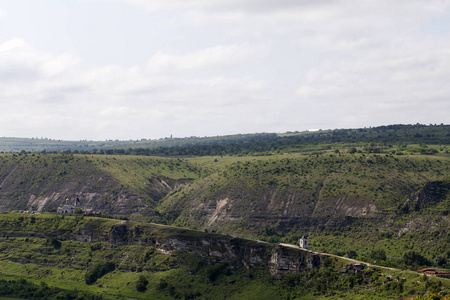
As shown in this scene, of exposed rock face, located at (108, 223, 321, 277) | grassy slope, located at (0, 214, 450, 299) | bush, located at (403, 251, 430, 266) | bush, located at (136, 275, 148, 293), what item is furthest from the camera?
bush, located at (136, 275, 148, 293)

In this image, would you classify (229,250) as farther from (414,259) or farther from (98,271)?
(414,259)

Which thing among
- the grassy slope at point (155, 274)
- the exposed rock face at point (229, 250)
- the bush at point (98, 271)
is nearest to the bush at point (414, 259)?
the grassy slope at point (155, 274)

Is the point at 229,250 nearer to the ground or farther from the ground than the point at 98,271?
farther from the ground

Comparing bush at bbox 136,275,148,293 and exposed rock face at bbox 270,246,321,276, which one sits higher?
exposed rock face at bbox 270,246,321,276

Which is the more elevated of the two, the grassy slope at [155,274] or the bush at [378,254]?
the bush at [378,254]

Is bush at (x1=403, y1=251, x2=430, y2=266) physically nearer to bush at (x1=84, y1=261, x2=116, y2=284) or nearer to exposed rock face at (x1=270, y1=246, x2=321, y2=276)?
exposed rock face at (x1=270, y1=246, x2=321, y2=276)

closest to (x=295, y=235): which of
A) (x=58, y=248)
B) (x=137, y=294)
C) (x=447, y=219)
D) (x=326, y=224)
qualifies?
(x=326, y=224)

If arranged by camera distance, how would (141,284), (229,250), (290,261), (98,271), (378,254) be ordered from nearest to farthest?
(290,261), (229,250), (141,284), (378,254), (98,271)

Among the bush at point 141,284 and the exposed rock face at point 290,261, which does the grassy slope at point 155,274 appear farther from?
the exposed rock face at point 290,261

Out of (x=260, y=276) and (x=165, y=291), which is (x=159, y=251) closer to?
(x=165, y=291)

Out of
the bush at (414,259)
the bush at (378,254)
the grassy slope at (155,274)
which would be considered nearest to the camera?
the grassy slope at (155,274)

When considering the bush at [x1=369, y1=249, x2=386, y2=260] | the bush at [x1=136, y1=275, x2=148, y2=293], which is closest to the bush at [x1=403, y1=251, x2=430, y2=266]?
the bush at [x1=369, y1=249, x2=386, y2=260]

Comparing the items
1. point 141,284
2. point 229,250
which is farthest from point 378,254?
point 141,284

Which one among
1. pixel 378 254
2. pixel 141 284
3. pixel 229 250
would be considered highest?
pixel 229 250
